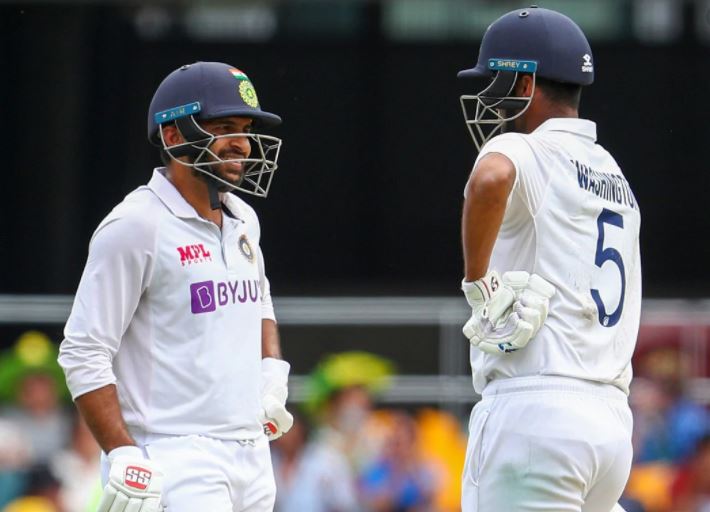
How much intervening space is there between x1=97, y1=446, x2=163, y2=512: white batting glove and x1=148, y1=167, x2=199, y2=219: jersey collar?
2.34 feet

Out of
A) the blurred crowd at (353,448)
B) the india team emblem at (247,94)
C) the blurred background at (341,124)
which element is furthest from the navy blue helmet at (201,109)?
the blurred background at (341,124)

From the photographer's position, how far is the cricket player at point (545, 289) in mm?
4273

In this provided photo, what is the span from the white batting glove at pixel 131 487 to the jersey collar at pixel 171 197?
2.34ft

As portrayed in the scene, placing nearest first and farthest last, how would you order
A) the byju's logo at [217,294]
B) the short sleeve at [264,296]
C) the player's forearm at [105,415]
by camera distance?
the player's forearm at [105,415] → the byju's logo at [217,294] → the short sleeve at [264,296]

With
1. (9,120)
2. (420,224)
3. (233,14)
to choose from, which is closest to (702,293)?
(420,224)

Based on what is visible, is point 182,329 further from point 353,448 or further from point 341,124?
point 341,124

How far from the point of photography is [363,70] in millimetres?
11281

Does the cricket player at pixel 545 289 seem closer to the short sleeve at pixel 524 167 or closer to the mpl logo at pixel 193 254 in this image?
the short sleeve at pixel 524 167

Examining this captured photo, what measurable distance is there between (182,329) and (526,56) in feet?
3.96

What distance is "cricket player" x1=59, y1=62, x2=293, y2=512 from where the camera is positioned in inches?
172

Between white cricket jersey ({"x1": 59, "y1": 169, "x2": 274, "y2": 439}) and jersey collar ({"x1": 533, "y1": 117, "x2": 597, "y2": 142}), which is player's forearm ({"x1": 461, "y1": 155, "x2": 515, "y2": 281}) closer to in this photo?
jersey collar ({"x1": 533, "y1": 117, "x2": 597, "y2": 142})

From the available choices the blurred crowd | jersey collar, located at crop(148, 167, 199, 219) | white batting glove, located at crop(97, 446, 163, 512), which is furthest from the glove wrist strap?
the blurred crowd

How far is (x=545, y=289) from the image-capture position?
4301 mm

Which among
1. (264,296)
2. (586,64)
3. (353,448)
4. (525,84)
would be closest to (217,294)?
(264,296)
